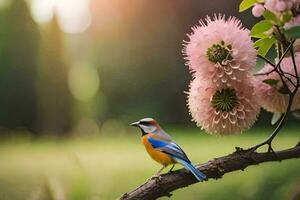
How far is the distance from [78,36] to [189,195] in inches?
15.7

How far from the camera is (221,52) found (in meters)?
0.66

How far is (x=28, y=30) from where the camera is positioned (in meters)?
1.45

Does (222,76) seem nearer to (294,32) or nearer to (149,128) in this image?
(294,32)

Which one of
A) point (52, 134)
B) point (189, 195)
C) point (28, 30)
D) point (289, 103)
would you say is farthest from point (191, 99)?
point (28, 30)

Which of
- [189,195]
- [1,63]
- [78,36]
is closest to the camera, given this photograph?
[189,195]

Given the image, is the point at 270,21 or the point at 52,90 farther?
the point at 52,90

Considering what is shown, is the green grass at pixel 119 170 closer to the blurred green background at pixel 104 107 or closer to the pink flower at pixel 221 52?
the blurred green background at pixel 104 107

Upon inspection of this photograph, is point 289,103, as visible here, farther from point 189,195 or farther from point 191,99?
point 189,195

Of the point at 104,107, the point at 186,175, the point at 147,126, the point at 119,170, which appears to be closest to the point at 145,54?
the point at 104,107

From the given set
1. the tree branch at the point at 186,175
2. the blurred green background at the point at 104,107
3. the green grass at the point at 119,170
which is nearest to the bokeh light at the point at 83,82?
the blurred green background at the point at 104,107

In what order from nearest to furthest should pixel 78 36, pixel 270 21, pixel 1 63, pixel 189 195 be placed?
pixel 270 21
pixel 189 195
pixel 78 36
pixel 1 63

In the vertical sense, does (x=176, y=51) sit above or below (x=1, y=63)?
below

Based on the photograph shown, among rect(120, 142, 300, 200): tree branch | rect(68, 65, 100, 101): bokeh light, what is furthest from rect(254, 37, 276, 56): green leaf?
rect(68, 65, 100, 101): bokeh light

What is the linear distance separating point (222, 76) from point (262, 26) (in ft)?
0.22
